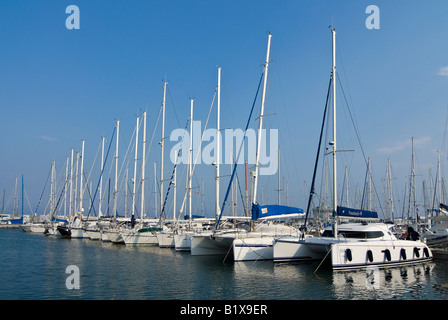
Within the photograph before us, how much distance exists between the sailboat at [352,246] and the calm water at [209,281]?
71 centimetres

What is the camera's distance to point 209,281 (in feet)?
64.8

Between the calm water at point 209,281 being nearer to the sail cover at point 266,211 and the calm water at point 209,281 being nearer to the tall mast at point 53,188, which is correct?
the sail cover at point 266,211

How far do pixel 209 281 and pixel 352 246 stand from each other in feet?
29.0

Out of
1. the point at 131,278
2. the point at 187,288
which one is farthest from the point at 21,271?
the point at 187,288

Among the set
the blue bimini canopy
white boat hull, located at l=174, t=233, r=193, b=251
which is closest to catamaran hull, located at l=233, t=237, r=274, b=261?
white boat hull, located at l=174, t=233, r=193, b=251

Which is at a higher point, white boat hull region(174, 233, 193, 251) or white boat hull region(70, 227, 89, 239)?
white boat hull region(174, 233, 193, 251)

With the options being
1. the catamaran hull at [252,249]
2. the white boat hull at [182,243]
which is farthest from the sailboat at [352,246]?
the white boat hull at [182,243]

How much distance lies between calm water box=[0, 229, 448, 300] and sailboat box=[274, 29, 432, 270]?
707mm

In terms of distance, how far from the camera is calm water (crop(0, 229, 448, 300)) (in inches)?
650

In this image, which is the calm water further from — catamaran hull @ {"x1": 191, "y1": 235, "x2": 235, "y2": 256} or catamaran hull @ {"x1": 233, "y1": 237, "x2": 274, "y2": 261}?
catamaran hull @ {"x1": 191, "y1": 235, "x2": 235, "y2": 256}

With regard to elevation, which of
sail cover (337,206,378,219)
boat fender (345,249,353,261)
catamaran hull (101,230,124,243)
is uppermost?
sail cover (337,206,378,219)

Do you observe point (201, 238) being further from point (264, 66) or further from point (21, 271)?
point (264, 66)

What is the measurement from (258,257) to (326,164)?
33980 mm

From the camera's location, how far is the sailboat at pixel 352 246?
21266 millimetres
